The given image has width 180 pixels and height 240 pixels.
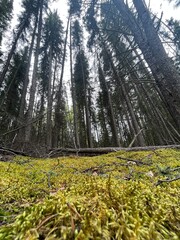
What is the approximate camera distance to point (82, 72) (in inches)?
706

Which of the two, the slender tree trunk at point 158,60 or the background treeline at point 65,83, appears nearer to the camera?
the slender tree trunk at point 158,60

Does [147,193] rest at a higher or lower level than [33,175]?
lower

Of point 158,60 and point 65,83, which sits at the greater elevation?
point 65,83

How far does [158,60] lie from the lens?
2.72 m

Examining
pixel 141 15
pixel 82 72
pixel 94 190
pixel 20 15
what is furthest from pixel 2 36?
pixel 94 190

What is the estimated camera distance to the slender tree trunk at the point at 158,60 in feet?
8.31

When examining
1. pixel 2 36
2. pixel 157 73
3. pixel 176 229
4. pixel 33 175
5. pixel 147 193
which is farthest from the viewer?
pixel 2 36

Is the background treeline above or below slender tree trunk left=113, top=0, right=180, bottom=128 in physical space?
above

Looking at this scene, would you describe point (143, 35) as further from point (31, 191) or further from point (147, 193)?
point (31, 191)

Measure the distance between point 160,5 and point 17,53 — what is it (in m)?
18.4

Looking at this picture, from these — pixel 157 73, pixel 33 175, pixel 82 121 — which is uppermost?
pixel 82 121

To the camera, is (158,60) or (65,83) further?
(65,83)

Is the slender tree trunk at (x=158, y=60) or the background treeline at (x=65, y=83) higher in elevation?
the background treeline at (x=65, y=83)

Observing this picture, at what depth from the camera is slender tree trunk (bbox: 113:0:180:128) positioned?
253cm
